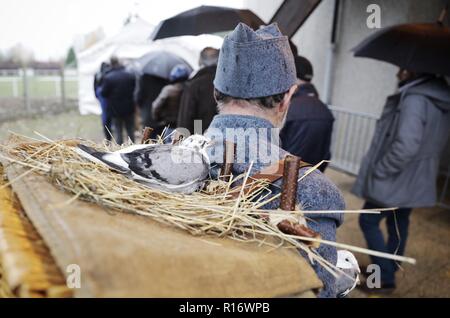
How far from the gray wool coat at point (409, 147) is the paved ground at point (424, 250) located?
732 mm

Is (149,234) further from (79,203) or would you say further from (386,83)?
(386,83)

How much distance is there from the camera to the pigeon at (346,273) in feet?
4.24

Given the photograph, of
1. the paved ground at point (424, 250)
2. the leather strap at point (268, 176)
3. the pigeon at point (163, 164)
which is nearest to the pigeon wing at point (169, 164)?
the pigeon at point (163, 164)

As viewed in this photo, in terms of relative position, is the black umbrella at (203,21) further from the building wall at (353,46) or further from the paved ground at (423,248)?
the building wall at (353,46)

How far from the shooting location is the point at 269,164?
1.29 meters

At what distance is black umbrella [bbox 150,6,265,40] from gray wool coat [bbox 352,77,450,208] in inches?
62.0

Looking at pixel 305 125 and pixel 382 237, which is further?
pixel 382 237

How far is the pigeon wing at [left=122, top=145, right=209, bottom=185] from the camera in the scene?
1.14 m

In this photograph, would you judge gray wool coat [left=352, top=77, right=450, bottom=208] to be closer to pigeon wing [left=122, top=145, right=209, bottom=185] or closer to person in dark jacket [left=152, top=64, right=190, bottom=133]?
person in dark jacket [left=152, top=64, right=190, bottom=133]

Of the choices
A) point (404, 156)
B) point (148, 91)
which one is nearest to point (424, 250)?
point (404, 156)

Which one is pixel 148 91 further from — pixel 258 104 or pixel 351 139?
pixel 258 104

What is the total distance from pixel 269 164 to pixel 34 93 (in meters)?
15.0

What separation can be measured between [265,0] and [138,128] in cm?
610

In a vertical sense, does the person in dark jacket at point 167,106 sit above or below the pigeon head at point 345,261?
above
